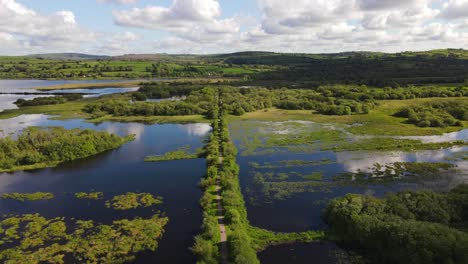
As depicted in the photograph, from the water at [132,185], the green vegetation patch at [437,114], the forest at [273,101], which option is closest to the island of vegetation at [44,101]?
the forest at [273,101]

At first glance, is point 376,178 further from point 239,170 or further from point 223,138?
point 223,138

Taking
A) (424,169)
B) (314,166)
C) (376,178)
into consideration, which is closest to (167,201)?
(314,166)

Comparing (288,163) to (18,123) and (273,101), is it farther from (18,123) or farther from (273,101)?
(18,123)

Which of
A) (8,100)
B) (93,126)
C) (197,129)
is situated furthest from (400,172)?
(8,100)

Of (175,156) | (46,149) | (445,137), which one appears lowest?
(175,156)

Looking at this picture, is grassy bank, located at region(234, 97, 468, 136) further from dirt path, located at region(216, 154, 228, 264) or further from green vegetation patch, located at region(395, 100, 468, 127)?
dirt path, located at region(216, 154, 228, 264)

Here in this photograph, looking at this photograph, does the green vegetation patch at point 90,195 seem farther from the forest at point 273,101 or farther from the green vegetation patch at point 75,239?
the forest at point 273,101
